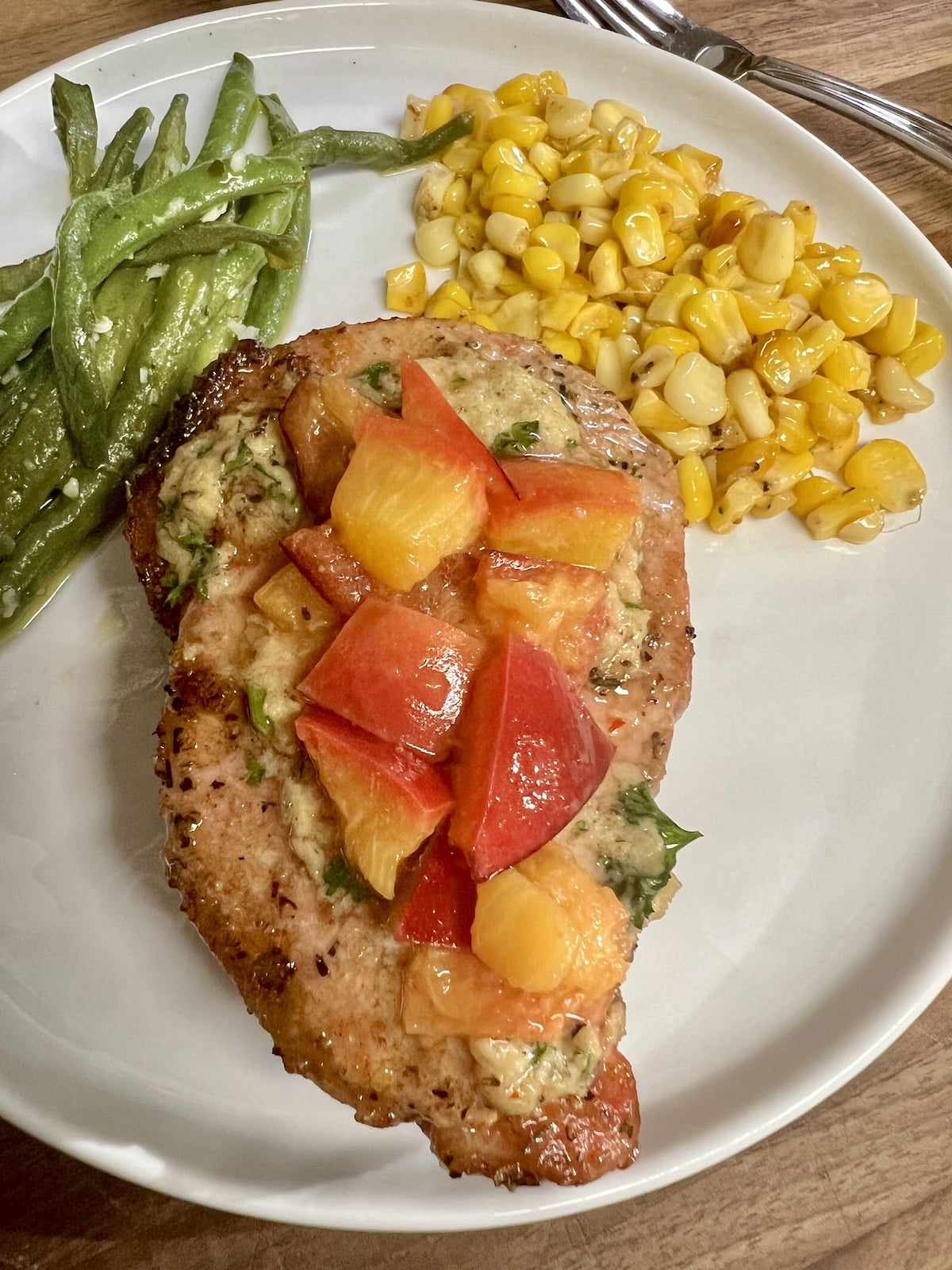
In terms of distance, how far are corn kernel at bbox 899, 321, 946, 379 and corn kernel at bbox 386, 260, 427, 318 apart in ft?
6.01

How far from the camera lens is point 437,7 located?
12.3ft

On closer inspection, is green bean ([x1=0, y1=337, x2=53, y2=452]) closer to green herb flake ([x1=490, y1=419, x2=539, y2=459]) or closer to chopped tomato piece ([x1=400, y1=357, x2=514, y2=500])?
chopped tomato piece ([x1=400, y1=357, x2=514, y2=500])

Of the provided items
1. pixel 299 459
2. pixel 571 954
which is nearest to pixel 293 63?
pixel 299 459

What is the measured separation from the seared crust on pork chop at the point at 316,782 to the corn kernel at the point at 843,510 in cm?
71

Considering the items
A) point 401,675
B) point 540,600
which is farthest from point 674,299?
point 401,675

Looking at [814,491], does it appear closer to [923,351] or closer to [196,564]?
[923,351]

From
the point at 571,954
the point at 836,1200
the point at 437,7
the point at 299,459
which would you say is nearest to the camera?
the point at 571,954

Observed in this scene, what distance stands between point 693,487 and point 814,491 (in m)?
0.45

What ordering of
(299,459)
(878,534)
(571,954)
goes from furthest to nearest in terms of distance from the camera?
(878,534), (299,459), (571,954)

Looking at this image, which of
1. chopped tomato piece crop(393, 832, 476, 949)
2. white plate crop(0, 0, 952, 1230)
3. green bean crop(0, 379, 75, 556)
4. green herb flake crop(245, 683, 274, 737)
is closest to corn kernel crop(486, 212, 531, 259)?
white plate crop(0, 0, 952, 1230)

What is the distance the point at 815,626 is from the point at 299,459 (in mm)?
1879

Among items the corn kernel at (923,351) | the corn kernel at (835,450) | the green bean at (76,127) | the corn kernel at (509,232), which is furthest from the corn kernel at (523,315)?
the green bean at (76,127)

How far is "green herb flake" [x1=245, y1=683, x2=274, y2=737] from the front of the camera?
92.4 inches

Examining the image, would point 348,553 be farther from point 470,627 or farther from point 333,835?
point 333,835
